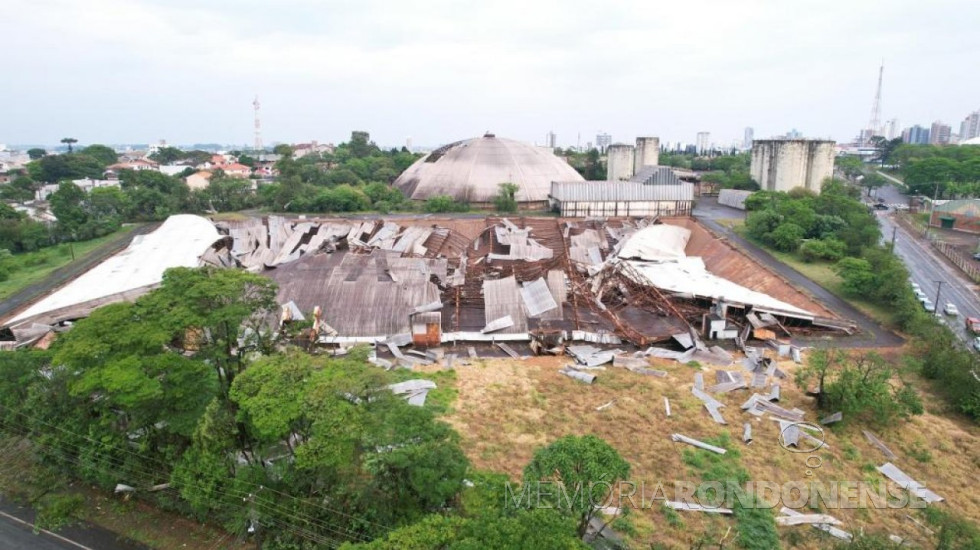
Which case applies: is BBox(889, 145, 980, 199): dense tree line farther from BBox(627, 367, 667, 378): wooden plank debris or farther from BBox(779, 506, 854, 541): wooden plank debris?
BBox(779, 506, 854, 541): wooden plank debris

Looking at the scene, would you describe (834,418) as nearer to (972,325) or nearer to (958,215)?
(972,325)

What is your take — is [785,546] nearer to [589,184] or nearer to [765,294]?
[765,294]

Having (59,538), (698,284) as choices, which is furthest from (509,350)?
(59,538)

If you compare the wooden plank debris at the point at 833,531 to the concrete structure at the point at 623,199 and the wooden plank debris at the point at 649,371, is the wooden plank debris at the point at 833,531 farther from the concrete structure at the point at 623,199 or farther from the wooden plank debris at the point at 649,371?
the concrete structure at the point at 623,199

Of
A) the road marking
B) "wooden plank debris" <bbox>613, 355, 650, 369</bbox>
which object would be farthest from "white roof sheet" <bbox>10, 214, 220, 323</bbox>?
"wooden plank debris" <bbox>613, 355, 650, 369</bbox>

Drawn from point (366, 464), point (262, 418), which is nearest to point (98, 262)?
point (262, 418)

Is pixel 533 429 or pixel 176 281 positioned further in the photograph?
pixel 533 429
